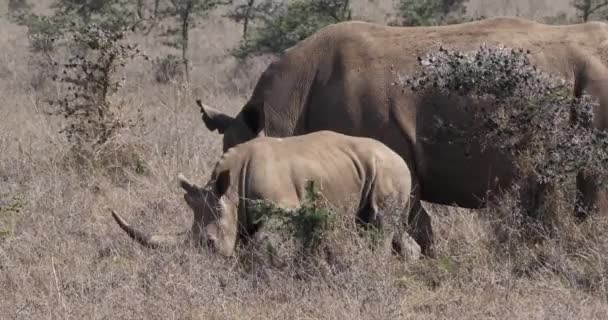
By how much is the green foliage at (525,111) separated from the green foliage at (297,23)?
445 inches

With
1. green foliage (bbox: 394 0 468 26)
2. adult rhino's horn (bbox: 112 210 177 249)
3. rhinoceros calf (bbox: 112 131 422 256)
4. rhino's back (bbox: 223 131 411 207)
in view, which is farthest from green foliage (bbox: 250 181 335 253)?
green foliage (bbox: 394 0 468 26)

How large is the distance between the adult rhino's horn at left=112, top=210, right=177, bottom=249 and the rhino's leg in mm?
1923

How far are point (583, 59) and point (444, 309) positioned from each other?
2326 millimetres

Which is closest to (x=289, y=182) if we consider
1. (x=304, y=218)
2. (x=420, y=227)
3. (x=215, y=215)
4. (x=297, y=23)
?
(x=304, y=218)

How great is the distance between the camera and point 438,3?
868 inches

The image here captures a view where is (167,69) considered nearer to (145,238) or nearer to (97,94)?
(97,94)

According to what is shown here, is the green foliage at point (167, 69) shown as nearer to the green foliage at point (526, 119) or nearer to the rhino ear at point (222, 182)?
the green foliage at point (526, 119)

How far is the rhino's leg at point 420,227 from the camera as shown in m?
8.07

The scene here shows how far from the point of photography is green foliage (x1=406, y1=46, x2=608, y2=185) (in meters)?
7.10

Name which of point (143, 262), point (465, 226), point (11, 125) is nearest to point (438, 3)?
point (11, 125)

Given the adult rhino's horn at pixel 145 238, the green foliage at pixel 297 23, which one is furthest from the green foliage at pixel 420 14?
the adult rhino's horn at pixel 145 238

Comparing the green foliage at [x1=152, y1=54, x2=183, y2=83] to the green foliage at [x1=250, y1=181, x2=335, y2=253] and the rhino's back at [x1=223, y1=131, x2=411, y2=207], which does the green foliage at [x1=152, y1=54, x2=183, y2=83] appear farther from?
the green foliage at [x1=250, y1=181, x2=335, y2=253]

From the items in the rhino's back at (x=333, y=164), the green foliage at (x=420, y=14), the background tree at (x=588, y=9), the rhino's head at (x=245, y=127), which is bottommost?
the background tree at (x=588, y=9)

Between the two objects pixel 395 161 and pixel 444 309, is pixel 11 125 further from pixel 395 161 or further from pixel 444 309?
pixel 444 309
